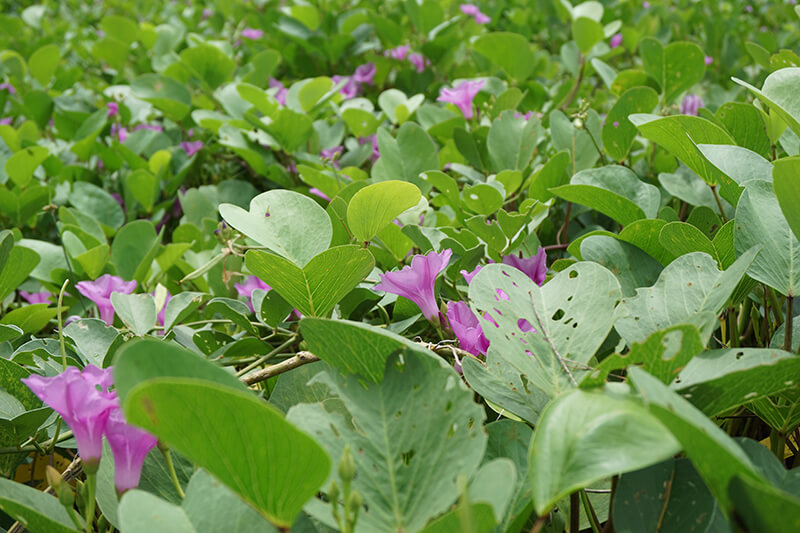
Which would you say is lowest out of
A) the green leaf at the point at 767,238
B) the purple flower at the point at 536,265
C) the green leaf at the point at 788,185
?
the purple flower at the point at 536,265

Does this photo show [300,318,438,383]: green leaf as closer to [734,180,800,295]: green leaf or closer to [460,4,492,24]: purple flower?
[734,180,800,295]: green leaf

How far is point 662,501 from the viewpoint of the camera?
0.46m

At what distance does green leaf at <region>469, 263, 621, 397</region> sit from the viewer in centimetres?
52

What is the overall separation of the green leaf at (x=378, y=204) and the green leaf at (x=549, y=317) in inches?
6.4

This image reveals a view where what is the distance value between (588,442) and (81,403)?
34 cm

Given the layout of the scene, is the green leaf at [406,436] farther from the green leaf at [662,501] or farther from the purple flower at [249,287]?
the purple flower at [249,287]

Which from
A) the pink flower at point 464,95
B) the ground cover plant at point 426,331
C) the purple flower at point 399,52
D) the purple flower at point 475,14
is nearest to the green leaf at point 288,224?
the ground cover plant at point 426,331

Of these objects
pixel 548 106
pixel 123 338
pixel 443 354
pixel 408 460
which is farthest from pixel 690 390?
pixel 548 106

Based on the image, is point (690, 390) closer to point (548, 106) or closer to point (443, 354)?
point (443, 354)

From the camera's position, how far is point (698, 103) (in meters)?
1.52

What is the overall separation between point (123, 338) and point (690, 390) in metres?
0.55

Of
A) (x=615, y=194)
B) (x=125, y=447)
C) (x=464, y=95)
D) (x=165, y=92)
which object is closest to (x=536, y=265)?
(x=615, y=194)

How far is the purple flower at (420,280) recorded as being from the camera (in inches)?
26.9

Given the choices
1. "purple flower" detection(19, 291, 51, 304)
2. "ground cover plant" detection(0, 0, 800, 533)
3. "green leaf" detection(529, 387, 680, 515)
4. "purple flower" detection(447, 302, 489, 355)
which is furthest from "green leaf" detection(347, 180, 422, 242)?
"purple flower" detection(19, 291, 51, 304)
